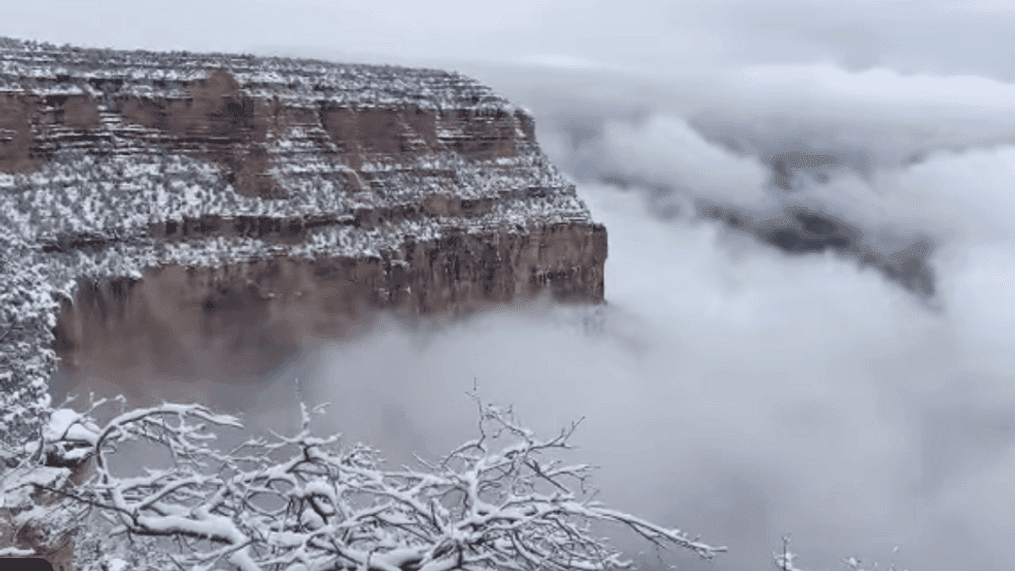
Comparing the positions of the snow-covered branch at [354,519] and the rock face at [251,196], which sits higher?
the rock face at [251,196]

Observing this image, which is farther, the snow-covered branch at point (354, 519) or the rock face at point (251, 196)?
the rock face at point (251, 196)

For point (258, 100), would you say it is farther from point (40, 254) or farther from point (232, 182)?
point (40, 254)

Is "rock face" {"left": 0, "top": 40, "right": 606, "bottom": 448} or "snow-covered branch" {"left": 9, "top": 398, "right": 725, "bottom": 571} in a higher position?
"rock face" {"left": 0, "top": 40, "right": 606, "bottom": 448}

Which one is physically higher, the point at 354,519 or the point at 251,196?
Answer: the point at 251,196

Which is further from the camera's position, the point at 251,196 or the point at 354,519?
the point at 251,196

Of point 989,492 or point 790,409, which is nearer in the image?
point 989,492

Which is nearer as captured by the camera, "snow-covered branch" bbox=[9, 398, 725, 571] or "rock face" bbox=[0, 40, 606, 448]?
"snow-covered branch" bbox=[9, 398, 725, 571]

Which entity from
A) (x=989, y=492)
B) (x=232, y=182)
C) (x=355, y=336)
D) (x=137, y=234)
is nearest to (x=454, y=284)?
(x=355, y=336)

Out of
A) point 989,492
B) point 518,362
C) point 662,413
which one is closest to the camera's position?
point 518,362
